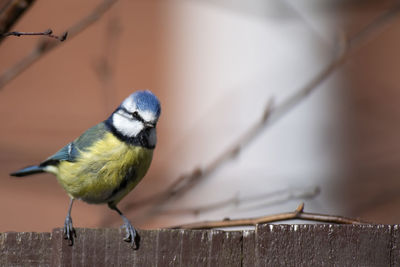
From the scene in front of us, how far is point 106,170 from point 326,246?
119 cm

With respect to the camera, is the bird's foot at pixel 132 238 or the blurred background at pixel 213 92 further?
the blurred background at pixel 213 92

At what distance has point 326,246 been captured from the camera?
1.77 m

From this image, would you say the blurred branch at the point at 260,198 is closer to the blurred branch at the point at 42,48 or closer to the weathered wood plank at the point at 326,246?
the weathered wood plank at the point at 326,246

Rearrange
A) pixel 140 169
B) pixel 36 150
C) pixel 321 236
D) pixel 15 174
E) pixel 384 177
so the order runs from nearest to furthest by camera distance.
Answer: pixel 321 236 → pixel 140 169 → pixel 15 174 → pixel 384 177 → pixel 36 150

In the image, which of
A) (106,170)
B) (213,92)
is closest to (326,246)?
(106,170)

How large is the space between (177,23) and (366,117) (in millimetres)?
1785

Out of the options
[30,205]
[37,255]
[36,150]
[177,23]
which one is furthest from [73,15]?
[37,255]

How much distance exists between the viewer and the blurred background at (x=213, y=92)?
5.00 m

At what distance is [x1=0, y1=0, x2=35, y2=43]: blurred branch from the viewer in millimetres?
2080

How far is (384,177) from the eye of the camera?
409cm

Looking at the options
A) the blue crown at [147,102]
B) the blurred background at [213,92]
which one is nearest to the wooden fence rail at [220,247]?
the blue crown at [147,102]

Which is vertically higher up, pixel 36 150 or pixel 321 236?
pixel 36 150

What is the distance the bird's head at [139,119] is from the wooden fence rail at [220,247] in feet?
3.25

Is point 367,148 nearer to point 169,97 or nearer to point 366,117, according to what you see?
point 366,117
